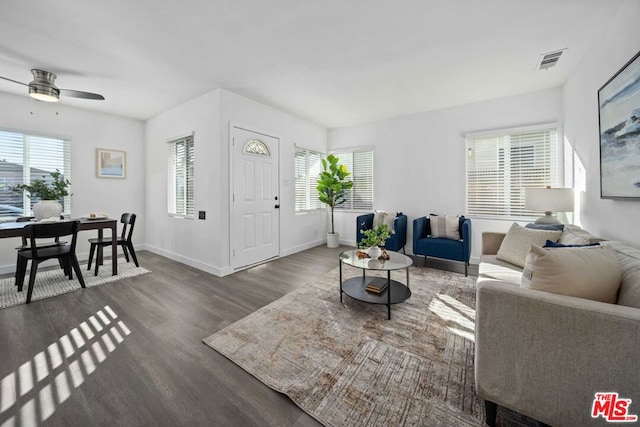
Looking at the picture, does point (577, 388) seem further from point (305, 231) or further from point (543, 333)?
point (305, 231)

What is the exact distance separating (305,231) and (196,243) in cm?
217

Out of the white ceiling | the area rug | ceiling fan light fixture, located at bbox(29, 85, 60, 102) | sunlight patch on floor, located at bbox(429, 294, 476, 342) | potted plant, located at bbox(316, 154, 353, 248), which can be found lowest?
sunlight patch on floor, located at bbox(429, 294, 476, 342)

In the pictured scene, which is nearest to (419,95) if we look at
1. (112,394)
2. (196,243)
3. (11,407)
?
(196,243)

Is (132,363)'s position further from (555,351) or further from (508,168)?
(508,168)

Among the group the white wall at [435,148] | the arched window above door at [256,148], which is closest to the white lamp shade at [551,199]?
the white wall at [435,148]

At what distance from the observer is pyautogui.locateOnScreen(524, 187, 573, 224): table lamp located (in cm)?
286

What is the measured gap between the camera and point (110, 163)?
4.73 metres

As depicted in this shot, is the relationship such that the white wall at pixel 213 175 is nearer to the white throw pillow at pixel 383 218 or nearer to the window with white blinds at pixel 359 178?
the window with white blinds at pixel 359 178

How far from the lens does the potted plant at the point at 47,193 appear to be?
10.7 feet

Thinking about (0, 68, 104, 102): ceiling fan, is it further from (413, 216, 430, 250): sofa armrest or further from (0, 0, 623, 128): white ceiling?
(413, 216, 430, 250): sofa armrest

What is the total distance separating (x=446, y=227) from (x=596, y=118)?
2025 millimetres

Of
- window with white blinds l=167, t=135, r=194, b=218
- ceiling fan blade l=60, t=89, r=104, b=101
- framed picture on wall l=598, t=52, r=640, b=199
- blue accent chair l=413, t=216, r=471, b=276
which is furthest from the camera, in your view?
window with white blinds l=167, t=135, r=194, b=218

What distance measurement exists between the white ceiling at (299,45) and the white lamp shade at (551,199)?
5.02ft

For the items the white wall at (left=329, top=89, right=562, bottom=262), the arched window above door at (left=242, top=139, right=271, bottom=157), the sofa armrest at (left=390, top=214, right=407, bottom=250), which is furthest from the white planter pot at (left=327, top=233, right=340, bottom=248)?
the arched window above door at (left=242, top=139, right=271, bottom=157)
